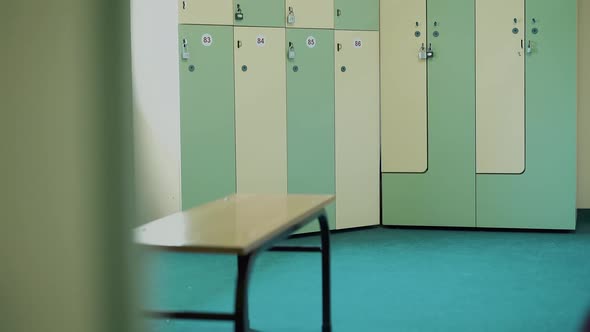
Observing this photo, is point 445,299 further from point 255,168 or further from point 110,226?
point 110,226


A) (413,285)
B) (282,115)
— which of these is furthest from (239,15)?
(413,285)

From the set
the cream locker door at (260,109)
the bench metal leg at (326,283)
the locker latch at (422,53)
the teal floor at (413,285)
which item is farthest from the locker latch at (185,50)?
the bench metal leg at (326,283)

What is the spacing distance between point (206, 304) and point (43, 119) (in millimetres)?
3078

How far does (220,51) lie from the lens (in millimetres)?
4859

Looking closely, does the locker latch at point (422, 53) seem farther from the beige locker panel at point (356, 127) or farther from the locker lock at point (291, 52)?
the locker lock at point (291, 52)

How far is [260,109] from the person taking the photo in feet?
16.5

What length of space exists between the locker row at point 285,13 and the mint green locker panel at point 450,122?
0.56 metres

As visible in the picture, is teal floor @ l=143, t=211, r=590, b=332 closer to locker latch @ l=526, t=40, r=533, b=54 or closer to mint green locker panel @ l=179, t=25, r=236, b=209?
mint green locker panel @ l=179, t=25, r=236, b=209

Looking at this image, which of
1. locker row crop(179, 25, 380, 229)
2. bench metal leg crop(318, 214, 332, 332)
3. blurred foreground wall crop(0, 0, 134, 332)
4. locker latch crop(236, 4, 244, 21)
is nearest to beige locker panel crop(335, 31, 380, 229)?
locker row crop(179, 25, 380, 229)

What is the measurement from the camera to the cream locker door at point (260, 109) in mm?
4957

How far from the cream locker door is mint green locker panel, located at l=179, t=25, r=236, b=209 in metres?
0.07

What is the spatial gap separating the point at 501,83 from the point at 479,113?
0.29 meters

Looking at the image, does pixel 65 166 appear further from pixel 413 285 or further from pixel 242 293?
pixel 413 285

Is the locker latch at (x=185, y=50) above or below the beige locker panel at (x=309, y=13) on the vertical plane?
below
